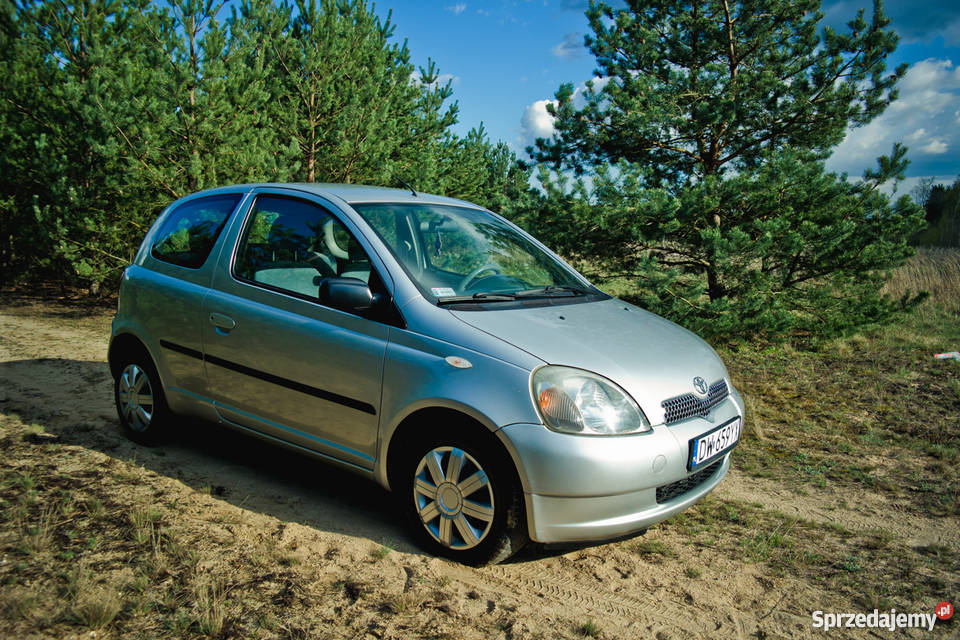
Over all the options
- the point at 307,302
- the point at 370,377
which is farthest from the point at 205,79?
the point at 370,377

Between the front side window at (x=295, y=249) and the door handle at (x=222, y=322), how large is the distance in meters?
0.26

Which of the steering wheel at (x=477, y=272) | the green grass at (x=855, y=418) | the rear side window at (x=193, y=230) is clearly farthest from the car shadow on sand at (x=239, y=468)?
the green grass at (x=855, y=418)

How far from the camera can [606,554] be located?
3189 mm

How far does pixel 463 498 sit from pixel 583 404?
27.9 inches

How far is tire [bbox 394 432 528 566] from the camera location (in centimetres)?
271

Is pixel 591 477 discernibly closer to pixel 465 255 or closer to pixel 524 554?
pixel 524 554

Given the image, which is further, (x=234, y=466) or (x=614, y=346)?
(x=234, y=466)

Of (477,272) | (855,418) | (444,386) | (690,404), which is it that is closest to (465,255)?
(477,272)

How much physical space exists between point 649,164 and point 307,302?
657 centimetres

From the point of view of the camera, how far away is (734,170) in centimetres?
819

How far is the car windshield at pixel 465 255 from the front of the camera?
3.35m

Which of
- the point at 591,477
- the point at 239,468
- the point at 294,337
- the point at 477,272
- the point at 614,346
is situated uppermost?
the point at 477,272

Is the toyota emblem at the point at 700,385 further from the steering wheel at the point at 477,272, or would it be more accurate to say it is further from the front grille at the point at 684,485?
the steering wheel at the point at 477,272

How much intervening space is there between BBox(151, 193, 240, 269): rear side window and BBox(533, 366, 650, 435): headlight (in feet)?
8.23
